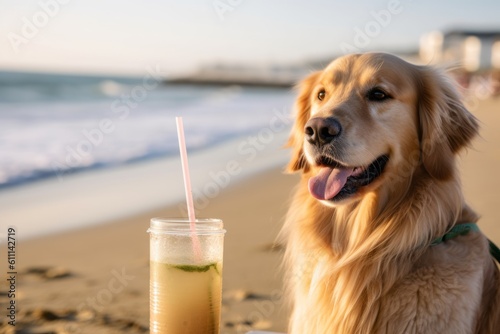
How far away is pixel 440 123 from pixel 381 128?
0.88 feet

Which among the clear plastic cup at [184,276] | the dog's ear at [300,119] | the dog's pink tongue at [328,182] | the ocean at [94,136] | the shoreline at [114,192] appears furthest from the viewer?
the ocean at [94,136]

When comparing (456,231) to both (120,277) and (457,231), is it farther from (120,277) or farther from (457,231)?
(120,277)

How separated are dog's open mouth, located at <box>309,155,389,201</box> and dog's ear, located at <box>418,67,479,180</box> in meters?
0.20

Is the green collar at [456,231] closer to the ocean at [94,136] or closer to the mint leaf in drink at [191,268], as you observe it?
the mint leaf in drink at [191,268]

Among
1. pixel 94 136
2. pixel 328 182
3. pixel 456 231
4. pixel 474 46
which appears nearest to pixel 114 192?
pixel 94 136

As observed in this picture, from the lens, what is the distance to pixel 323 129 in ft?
8.33

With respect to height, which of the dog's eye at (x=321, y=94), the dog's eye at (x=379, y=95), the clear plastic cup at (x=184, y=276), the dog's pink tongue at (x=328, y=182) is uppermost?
the dog's eye at (x=321, y=94)

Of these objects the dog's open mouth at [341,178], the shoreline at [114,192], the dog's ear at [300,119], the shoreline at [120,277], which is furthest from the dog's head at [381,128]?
the shoreline at [114,192]

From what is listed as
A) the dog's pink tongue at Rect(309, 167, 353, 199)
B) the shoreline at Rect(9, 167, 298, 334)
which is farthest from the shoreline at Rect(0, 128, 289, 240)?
the dog's pink tongue at Rect(309, 167, 353, 199)

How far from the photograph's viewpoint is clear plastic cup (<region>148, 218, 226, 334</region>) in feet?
7.75

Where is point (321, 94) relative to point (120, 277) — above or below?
above

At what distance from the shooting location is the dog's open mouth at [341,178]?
8.55ft

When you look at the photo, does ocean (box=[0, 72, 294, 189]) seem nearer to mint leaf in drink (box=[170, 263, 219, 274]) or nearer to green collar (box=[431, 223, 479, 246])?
green collar (box=[431, 223, 479, 246])

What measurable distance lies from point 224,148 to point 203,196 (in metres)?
4.06
